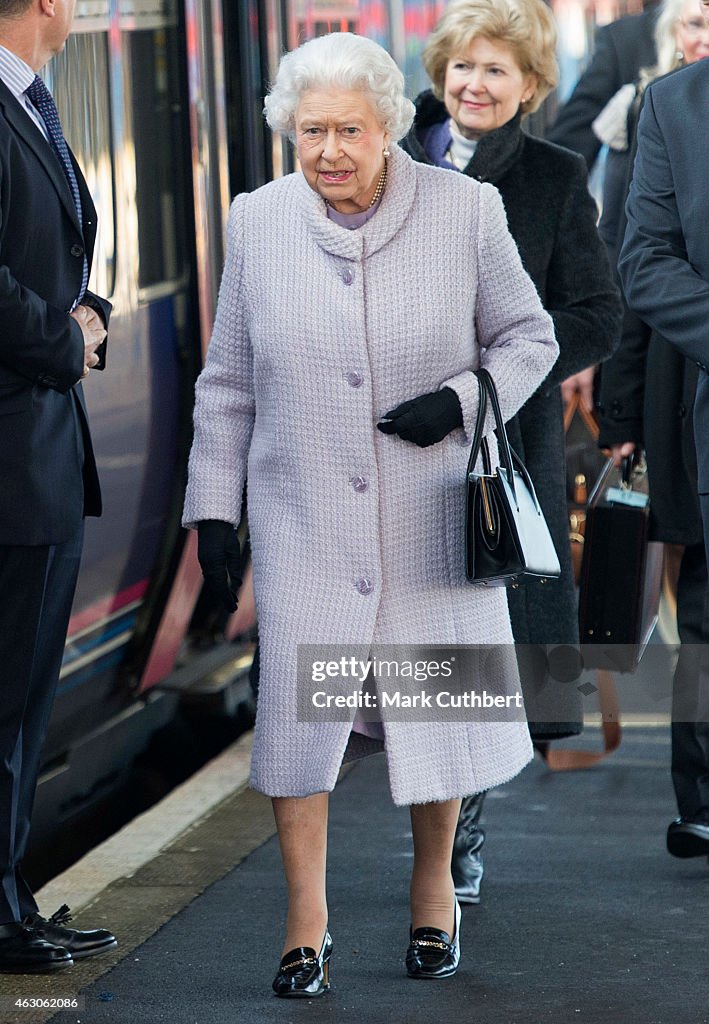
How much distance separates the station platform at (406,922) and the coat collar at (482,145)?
59.0 inches

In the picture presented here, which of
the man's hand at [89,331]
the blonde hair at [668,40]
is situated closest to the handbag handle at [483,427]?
the man's hand at [89,331]

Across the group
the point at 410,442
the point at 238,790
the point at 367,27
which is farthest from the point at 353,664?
the point at 367,27

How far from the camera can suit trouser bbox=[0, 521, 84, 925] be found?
321 cm

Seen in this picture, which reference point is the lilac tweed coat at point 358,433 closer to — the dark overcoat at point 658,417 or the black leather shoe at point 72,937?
the black leather shoe at point 72,937

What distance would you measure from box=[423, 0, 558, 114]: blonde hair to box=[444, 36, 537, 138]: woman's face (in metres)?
0.01

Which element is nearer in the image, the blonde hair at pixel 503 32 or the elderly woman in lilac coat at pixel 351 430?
the elderly woman in lilac coat at pixel 351 430

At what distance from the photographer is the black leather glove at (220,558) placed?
3.23m

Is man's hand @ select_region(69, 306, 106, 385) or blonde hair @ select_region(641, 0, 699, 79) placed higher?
blonde hair @ select_region(641, 0, 699, 79)

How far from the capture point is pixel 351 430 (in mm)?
3191

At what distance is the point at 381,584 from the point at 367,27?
363 cm

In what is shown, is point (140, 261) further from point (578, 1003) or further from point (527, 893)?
point (578, 1003)

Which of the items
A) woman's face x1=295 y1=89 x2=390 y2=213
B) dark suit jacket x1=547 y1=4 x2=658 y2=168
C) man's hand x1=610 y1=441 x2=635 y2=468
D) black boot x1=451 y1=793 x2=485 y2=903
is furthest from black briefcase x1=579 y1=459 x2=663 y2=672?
dark suit jacket x1=547 y1=4 x2=658 y2=168

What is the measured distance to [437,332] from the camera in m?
3.21

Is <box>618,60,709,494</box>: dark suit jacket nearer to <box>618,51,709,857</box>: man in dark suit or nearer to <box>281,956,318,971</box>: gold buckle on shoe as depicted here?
<box>618,51,709,857</box>: man in dark suit
